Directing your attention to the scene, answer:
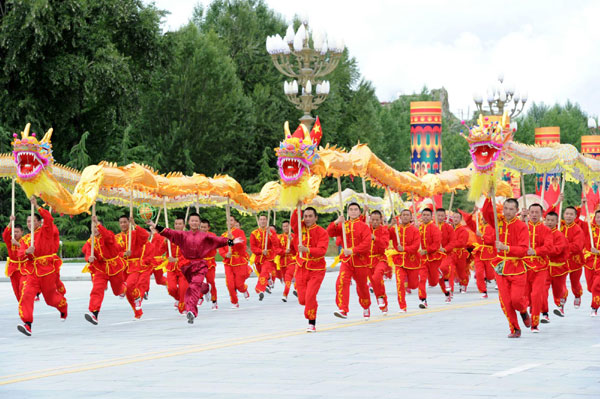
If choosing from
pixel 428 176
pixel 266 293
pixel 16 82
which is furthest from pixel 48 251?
pixel 16 82

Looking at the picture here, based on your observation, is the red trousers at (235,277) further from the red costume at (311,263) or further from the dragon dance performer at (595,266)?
the dragon dance performer at (595,266)

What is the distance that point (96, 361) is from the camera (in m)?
10.8

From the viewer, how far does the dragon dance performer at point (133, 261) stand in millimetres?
16594

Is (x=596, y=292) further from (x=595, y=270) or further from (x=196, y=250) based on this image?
(x=196, y=250)

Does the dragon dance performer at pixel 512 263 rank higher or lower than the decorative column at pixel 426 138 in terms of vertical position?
lower

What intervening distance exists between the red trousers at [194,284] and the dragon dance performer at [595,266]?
5738 millimetres

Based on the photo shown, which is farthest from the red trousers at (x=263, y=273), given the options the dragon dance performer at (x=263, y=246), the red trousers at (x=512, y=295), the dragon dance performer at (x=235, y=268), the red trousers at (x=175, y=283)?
the red trousers at (x=512, y=295)

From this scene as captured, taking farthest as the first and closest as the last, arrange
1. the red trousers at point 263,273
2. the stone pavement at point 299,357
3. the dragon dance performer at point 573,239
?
the red trousers at point 263,273 < the dragon dance performer at point 573,239 < the stone pavement at point 299,357

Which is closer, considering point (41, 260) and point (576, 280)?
point (41, 260)

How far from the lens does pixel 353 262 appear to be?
49.8 ft

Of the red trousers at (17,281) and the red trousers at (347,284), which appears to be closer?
the red trousers at (347,284)

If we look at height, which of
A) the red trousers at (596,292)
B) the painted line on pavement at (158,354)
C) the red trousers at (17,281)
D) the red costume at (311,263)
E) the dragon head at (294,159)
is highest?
the dragon head at (294,159)

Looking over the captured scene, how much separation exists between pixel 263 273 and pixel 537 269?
28.8 ft

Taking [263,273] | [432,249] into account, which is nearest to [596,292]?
[432,249]
